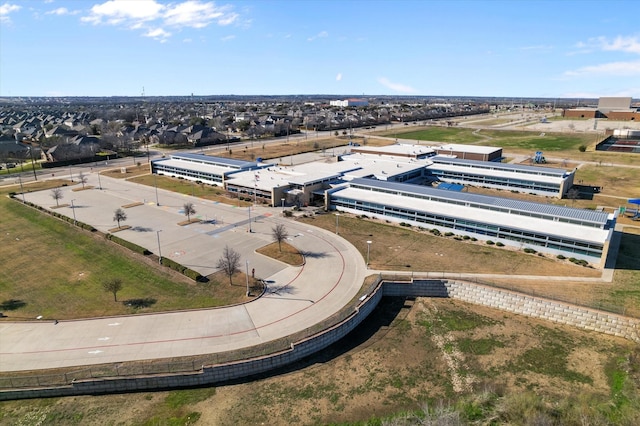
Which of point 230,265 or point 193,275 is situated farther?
point 193,275

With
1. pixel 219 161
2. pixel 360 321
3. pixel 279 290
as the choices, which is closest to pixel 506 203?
pixel 360 321

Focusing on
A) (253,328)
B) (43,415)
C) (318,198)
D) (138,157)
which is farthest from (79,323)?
(138,157)

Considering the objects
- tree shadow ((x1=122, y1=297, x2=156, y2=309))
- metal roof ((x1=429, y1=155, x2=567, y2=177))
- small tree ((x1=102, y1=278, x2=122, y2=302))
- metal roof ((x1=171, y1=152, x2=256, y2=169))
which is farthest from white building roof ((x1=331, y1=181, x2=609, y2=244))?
small tree ((x1=102, y1=278, x2=122, y2=302))

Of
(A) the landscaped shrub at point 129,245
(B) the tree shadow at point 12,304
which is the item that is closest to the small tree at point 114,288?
(B) the tree shadow at point 12,304

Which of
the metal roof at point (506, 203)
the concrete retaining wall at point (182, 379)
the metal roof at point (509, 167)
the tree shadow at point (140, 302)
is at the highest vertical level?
the metal roof at point (509, 167)

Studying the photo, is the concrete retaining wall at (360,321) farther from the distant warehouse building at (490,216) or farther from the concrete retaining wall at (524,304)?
the distant warehouse building at (490,216)

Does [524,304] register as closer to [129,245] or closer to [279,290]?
[279,290]
